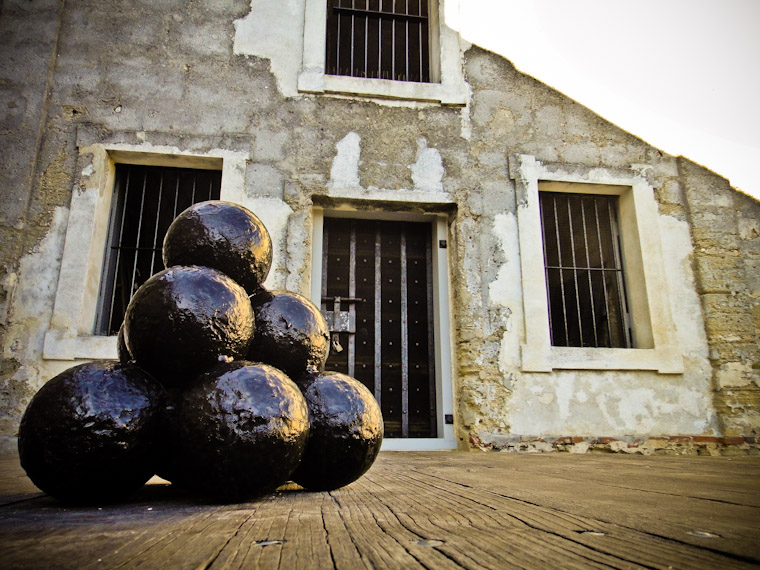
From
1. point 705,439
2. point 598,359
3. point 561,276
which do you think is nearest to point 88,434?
point 598,359

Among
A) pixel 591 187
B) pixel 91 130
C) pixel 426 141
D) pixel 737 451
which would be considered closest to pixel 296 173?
pixel 426 141

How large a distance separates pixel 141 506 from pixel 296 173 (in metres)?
3.97

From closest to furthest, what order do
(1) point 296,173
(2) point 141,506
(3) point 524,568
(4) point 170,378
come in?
(3) point 524,568, (2) point 141,506, (4) point 170,378, (1) point 296,173

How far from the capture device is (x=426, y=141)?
523 centimetres

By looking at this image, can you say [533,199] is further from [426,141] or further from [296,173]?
[296,173]

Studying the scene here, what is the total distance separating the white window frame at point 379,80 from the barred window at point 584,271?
158 cm

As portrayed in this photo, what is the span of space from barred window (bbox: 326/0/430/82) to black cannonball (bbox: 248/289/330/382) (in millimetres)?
4653

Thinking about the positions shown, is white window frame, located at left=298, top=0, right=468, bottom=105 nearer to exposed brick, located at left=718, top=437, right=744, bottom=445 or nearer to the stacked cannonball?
the stacked cannonball

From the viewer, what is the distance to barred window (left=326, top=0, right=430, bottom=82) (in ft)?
19.1

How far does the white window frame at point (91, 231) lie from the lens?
4277 millimetres

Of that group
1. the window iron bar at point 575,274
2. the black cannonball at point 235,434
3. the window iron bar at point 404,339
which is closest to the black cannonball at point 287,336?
the black cannonball at point 235,434

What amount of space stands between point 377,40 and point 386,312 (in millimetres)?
3285

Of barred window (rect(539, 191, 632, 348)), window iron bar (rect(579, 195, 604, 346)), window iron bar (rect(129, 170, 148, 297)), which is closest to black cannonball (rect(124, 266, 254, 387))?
window iron bar (rect(129, 170, 148, 297))

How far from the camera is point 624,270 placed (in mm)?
5414
